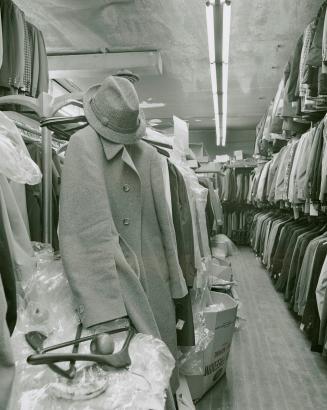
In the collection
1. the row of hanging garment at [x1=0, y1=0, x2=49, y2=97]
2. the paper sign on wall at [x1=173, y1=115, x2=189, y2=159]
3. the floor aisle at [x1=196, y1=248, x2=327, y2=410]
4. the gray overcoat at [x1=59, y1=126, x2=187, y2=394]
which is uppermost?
the row of hanging garment at [x1=0, y1=0, x2=49, y2=97]

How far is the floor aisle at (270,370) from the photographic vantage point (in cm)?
253

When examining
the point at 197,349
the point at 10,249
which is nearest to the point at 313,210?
the point at 197,349

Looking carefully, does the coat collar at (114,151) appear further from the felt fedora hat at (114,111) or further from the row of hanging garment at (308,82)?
the row of hanging garment at (308,82)

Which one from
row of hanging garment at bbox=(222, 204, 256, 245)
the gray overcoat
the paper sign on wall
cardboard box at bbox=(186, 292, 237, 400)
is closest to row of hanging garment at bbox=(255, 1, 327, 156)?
the paper sign on wall

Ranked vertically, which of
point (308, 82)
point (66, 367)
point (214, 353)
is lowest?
point (214, 353)

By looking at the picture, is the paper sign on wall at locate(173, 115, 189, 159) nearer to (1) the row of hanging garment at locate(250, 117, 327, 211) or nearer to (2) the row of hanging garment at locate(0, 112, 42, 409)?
(1) the row of hanging garment at locate(250, 117, 327, 211)

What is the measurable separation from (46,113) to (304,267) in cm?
269

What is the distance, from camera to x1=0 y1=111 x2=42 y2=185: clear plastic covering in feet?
3.84

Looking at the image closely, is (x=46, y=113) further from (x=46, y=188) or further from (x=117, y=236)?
(x=117, y=236)

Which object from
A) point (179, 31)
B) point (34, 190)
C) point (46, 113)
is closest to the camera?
point (46, 113)

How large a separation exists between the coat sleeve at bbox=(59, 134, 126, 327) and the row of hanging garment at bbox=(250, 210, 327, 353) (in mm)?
1890

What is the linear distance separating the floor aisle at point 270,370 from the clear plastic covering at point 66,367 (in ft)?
4.66

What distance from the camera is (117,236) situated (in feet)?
4.97

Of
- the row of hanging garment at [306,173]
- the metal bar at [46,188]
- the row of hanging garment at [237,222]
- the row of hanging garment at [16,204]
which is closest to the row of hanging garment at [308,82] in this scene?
the row of hanging garment at [306,173]
